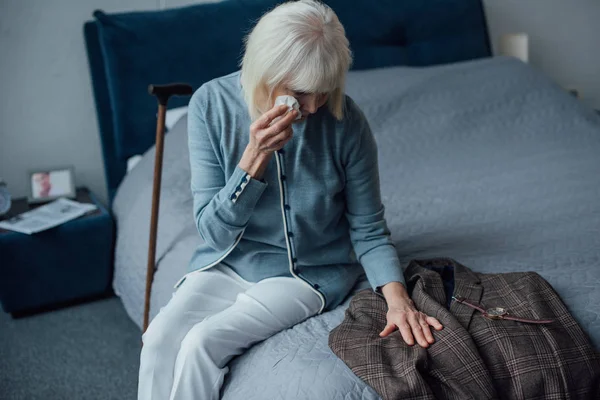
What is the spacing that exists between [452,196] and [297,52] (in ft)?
3.24

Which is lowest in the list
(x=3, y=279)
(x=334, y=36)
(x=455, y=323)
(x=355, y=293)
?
(x=3, y=279)

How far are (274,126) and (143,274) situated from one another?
0.98 metres

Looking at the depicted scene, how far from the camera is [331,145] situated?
152cm

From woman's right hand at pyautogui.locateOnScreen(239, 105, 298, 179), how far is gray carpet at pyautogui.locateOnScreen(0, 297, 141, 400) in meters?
0.96

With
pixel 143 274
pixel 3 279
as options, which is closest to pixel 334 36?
pixel 143 274

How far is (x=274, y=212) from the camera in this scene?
1.52 meters

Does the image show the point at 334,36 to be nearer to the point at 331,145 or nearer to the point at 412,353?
the point at 331,145

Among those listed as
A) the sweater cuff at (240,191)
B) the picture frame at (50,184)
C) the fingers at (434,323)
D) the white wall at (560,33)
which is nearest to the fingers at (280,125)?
the sweater cuff at (240,191)

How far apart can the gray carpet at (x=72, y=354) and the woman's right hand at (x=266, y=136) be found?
0.96 metres

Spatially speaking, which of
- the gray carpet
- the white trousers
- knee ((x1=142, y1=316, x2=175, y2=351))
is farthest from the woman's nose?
the gray carpet

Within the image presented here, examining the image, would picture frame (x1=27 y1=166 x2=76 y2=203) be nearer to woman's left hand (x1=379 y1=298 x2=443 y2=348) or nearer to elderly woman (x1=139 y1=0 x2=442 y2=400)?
elderly woman (x1=139 y1=0 x2=442 y2=400)

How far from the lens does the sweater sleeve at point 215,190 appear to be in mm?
1393

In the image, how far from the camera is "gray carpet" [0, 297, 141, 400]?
2029 millimetres

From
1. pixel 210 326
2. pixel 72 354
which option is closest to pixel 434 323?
pixel 210 326
